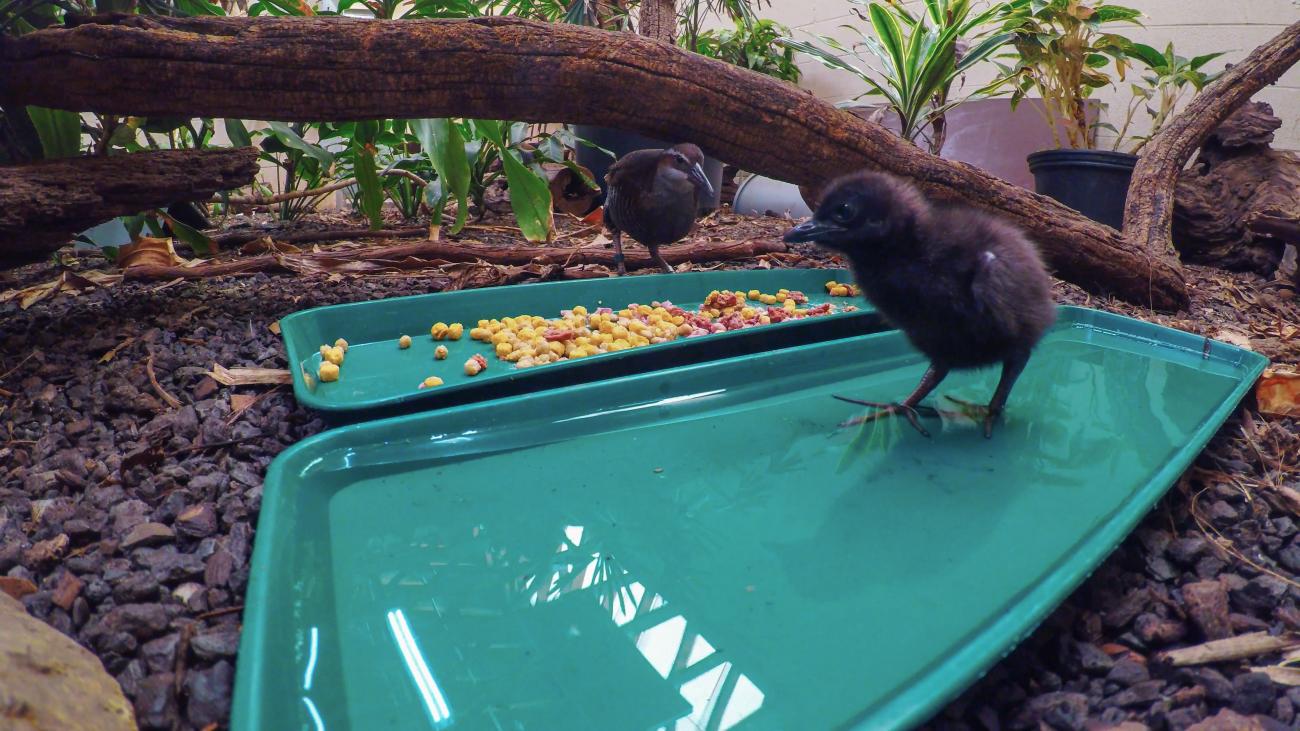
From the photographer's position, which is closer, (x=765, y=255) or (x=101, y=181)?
(x=101, y=181)

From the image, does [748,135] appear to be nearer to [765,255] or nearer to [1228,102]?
[765,255]

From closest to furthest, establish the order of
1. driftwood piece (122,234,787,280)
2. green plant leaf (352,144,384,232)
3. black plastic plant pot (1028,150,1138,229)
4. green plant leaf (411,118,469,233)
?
1. driftwood piece (122,234,787,280)
2. green plant leaf (411,118,469,233)
3. green plant leaf (352,144,384,232)
4. black plastic plant pot (1028,150,1138,229)

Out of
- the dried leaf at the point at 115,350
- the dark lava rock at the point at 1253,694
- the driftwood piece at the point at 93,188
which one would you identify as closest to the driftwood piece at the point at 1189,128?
the dark lava rock at the point at 1253,694

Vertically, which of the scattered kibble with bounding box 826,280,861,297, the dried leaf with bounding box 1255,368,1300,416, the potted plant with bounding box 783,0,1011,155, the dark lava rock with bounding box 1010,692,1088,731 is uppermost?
the potted plant with bounding box 783,0,1011,155

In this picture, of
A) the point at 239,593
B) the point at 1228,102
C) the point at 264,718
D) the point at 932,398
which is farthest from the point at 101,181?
the point at 1228,102

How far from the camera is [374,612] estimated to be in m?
1.18

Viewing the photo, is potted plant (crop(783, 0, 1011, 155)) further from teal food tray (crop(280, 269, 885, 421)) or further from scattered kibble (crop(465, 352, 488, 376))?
scattered kibble (crop(465, 352, 488, 376))

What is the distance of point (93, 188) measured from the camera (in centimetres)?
228

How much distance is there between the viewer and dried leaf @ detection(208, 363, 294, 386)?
6.86 ft

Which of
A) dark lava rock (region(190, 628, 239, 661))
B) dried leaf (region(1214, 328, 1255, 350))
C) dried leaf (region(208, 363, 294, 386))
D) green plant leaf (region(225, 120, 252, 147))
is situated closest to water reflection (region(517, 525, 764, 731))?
dark lava rock (region(190, 628, 239, 661))

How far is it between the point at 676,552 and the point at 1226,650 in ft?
2.97

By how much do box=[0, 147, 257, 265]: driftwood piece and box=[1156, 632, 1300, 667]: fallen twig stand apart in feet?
9.58


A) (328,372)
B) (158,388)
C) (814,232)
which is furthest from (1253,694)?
(158,388)

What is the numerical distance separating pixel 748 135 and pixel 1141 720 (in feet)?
7.96
